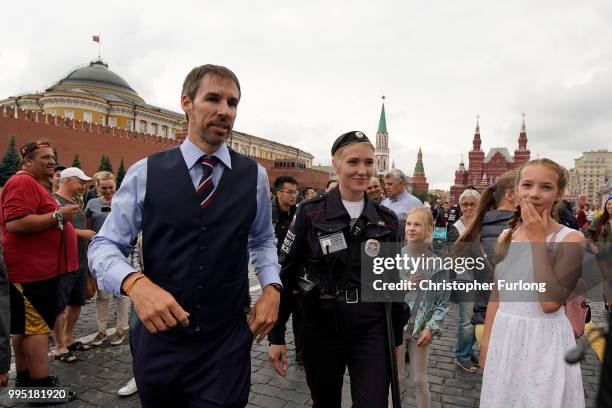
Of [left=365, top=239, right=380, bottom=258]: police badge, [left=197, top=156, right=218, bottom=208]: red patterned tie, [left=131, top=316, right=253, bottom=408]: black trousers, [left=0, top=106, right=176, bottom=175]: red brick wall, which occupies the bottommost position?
[left=131, top=316, right=253, bottom=408]: black trousers

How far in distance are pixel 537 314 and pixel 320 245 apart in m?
1.24

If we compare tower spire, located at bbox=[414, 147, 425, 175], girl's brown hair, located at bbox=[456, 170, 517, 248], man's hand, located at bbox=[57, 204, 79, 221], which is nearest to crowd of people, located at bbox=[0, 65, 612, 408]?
girl's brown hair, located at bbox=[456, 170, 517, 248]

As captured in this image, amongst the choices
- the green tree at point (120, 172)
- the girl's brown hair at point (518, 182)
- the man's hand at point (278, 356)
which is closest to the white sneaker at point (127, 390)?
the man's hand at point (278, 356)

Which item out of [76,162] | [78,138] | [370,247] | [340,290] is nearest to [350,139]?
[370,247]

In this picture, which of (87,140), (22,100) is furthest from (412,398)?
(22,100)

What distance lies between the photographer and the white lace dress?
203cm

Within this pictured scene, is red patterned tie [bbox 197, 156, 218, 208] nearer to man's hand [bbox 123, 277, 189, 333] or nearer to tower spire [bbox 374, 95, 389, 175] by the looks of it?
man's hand [bbox 123, 277, 189, 333]

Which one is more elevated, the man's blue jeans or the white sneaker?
the man's blue jeans

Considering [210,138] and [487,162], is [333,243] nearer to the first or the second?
[210,138]

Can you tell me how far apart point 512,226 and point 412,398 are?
2.05m

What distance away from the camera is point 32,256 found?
3.70 m

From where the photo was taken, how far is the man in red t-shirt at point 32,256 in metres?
3.50

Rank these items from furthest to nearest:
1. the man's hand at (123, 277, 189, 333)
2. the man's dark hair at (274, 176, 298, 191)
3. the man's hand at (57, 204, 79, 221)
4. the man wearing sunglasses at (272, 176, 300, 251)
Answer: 1. the man's dark hair at (274, 176, 298, 191)
2. the man wearing sunglasses at (272, 176, 300, 251)
3. the man's hand at (57, 204, 79, 221)
4. the man's hand at (123, 277, 189, 333)

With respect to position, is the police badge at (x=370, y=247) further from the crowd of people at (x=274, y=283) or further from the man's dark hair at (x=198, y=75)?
the man's dark hair at (x=198, y=75)
